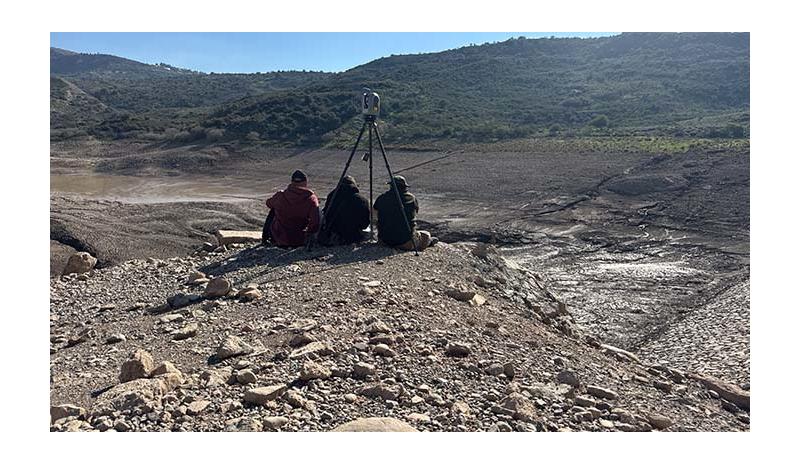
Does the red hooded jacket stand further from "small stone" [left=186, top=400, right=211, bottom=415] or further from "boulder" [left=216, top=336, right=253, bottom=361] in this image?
"small stone" [left=186, top=400, right=211, bottom=415]

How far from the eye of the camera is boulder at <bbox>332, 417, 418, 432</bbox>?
341 centimetres

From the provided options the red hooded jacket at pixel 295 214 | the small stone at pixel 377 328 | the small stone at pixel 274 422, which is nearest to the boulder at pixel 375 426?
the small stone at pixel 274 422

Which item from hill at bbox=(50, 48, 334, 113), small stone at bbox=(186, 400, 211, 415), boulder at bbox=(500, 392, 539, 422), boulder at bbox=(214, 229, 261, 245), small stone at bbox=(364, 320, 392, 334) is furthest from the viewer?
hill at bbox=(50, 48, 334, 113)

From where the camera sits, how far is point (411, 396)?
3943 millimetres

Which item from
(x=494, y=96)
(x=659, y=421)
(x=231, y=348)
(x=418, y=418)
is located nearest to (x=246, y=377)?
(x=231, y=348)

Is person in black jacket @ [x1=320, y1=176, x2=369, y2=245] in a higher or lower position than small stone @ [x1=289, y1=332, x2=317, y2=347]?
higher

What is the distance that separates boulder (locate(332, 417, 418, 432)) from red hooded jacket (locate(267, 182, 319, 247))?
13.8 feet

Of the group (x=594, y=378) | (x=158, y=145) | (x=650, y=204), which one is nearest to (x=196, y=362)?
(x=594, y=378)

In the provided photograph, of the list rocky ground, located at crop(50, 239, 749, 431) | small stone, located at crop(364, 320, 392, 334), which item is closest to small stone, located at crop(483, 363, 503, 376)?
rocky ground, located at crop(50, 239, 749, 431)

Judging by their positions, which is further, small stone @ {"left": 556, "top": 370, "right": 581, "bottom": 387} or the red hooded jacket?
the red hooded jacket

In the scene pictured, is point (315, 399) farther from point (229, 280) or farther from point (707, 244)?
point (707, 244)

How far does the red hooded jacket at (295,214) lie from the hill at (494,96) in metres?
23.2

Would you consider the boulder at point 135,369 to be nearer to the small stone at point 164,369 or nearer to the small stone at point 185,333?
the small stone at point 164,369

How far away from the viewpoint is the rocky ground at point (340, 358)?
3.71m
